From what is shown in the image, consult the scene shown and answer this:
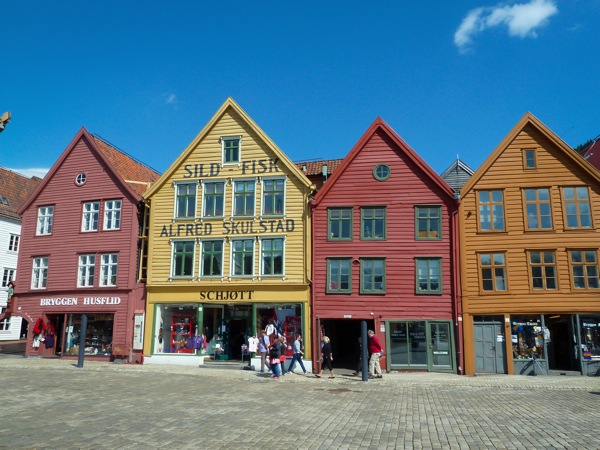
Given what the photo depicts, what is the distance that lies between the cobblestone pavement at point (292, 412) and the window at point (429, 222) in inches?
278

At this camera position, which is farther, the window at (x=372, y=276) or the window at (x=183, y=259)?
the window at (x=183, y=259)

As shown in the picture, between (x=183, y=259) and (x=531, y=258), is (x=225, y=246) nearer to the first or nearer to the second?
(x=183, y=259)

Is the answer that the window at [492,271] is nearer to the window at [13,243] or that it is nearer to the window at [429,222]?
the window at [429,222]

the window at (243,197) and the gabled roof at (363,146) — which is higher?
the gabled roof at (363,146)

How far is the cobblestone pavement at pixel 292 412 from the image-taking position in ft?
33.8

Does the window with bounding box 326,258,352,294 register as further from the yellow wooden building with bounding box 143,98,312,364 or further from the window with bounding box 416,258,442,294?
the window with bounding box 416,258,442,294

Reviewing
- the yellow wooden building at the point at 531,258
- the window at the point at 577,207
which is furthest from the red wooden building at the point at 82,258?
the window at the point at 577,207

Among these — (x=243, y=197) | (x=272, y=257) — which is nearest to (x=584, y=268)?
(x=272, y=257)

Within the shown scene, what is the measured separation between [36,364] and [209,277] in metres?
9.31

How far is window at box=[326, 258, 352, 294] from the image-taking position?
2572cm

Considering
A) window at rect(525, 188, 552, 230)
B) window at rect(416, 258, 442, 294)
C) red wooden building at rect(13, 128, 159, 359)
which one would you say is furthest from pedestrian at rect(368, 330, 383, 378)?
red wooden building at rect(13, 128, 159, 359)

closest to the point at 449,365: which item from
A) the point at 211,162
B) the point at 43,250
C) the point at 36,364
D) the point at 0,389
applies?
the point at 211,162

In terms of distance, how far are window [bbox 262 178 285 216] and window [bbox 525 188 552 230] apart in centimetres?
1225

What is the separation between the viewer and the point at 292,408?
557 inches
